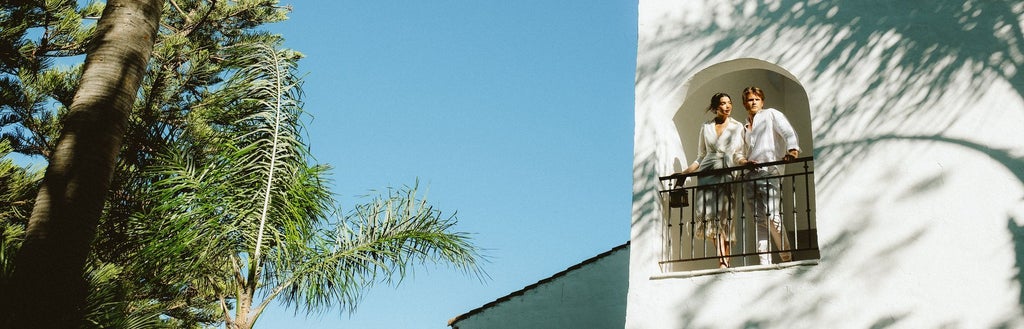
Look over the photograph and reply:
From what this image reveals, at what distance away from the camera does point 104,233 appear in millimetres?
12086

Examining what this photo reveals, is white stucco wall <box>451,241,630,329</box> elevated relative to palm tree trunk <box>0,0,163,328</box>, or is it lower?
elevated

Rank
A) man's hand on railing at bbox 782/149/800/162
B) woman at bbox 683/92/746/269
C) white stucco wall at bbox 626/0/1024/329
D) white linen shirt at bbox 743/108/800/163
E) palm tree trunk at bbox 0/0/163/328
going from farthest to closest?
1. woman at bbox 683/92/746/269
2. white linen shirt at bbox 743/108/800/163
3. man's hand on railing at bbox 782/149/800/162
4. white stucco wall at bbox 626/0/1024/329
5. palm tree trunk at bbox 0/0/163/328

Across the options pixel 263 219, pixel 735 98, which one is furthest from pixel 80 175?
pixel 735 98

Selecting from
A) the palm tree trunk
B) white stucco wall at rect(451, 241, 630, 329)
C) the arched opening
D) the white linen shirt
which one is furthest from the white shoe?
the palm tree trunk

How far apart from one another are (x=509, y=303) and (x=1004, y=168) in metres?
5.57

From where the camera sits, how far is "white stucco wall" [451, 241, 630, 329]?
10273mm

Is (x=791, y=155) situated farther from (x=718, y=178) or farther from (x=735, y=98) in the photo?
(x=735, y=98)

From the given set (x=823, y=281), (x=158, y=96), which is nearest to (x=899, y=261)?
(x=823, y=281)

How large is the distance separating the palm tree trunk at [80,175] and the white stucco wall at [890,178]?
395 centimetres

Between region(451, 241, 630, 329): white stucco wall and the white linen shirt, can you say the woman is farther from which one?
region(451, 241, 630, 329): white stucco wall

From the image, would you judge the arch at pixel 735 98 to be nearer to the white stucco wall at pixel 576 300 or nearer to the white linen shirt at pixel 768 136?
the white linen shirt at pixel 768 136

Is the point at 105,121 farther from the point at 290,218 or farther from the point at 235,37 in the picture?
the point at 235,37

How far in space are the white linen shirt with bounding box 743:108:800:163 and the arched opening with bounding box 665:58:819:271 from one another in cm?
21

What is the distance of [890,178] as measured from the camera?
7059 millimetres
